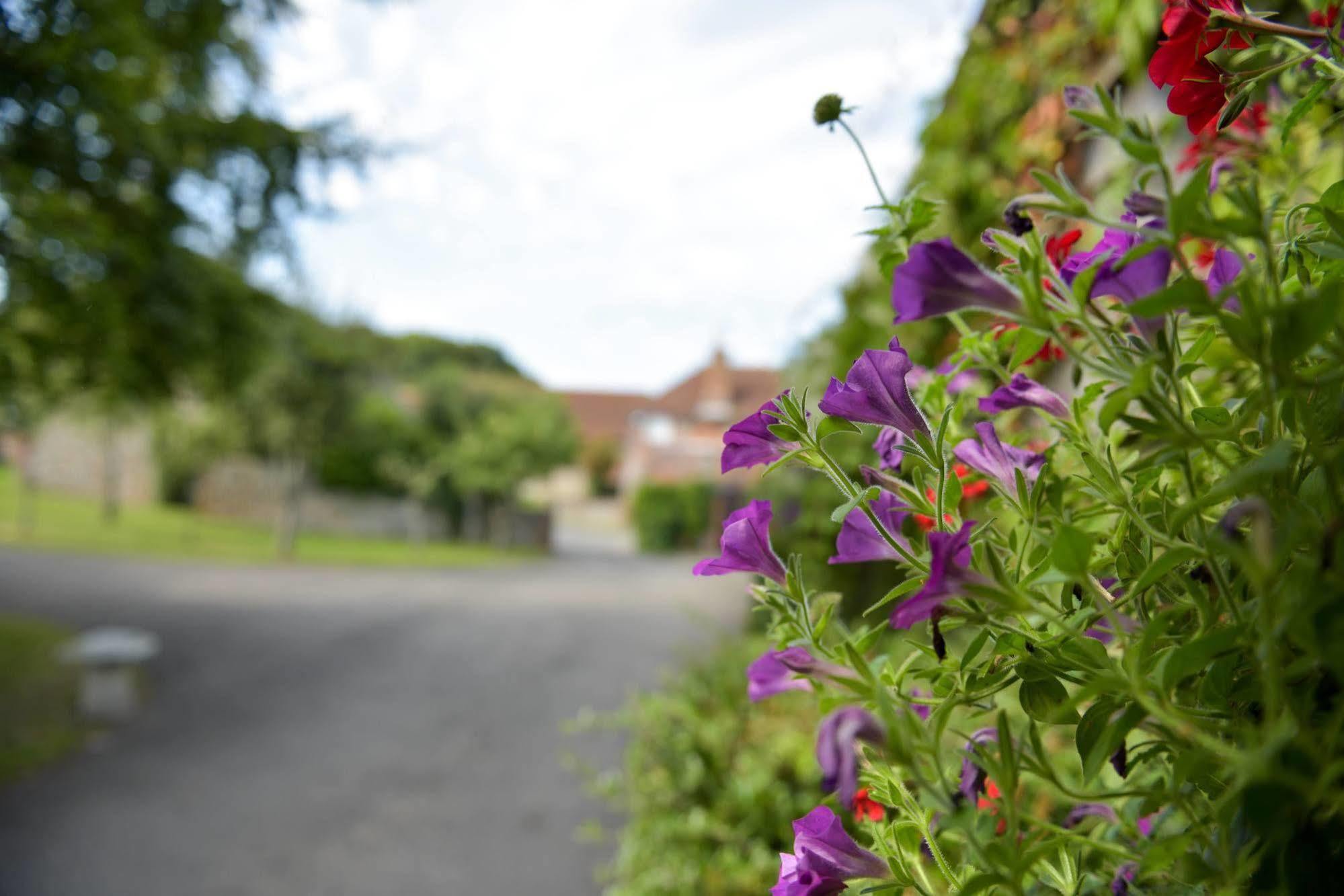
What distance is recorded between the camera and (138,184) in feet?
19.7

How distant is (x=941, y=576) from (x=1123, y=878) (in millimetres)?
332

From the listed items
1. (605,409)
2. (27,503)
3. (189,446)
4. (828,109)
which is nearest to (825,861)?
(828,109)

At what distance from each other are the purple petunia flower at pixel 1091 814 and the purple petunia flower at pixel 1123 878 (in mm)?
52

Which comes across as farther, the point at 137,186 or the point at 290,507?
the point at 290,507

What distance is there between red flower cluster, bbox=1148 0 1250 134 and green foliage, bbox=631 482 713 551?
2410 cm

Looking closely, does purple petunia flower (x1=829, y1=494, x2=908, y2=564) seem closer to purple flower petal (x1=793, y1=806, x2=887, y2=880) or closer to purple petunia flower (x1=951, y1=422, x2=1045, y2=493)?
purple petunia flower (x1=951, y1=422, x2=1045, y2=493)

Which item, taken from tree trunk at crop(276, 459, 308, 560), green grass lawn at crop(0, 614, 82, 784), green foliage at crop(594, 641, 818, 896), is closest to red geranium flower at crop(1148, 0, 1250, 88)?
green foliage at crop(594, 641, 818, 896)

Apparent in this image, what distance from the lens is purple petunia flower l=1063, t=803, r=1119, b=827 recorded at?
663mm

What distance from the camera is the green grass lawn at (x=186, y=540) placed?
15.1m

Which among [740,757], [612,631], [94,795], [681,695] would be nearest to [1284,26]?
[740,757]

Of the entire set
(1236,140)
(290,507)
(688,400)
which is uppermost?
(688,400)

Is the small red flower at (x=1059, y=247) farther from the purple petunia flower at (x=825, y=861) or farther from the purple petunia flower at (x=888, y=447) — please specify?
the purple petunia flower at (x=825, y=861)

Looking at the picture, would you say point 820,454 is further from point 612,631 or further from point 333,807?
point 612,631

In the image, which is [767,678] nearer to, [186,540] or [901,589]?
[901,589]
